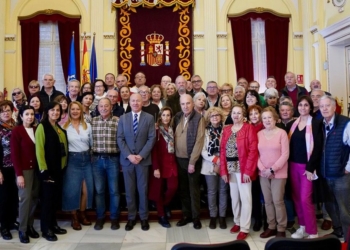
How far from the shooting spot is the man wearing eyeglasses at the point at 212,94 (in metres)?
4.76

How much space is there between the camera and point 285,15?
27.3 feet

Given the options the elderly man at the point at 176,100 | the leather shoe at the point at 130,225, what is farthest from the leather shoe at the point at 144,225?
the elderly man at the point at 176,100

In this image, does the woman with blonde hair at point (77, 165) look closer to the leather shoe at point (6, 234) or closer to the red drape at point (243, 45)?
the leather shoe at point (6, 234)

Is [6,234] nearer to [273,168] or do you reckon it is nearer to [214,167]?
[214,167]

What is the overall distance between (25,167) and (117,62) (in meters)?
5.17

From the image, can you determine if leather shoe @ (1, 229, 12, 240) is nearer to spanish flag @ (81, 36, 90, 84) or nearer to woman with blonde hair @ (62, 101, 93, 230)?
woman with blonde hair @ (62, 101, 93, 230)

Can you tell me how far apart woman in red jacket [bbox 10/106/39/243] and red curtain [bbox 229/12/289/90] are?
5755 millimetres

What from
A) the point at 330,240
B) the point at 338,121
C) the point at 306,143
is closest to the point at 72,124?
the point at 306,143

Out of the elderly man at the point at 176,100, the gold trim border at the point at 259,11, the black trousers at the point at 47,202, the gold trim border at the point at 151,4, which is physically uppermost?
the gold trim border at the point at 151,4

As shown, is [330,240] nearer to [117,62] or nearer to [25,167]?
[25,167]

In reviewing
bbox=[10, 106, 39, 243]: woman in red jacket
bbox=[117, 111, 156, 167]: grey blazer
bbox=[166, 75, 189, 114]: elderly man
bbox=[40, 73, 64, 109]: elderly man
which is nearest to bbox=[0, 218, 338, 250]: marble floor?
bbox=[10, 106, 39, 243]: woman in red jacket

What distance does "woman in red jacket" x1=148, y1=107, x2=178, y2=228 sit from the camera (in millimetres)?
3939

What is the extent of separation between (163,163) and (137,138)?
1.38 ft

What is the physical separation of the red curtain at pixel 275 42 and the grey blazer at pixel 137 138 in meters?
5.25
